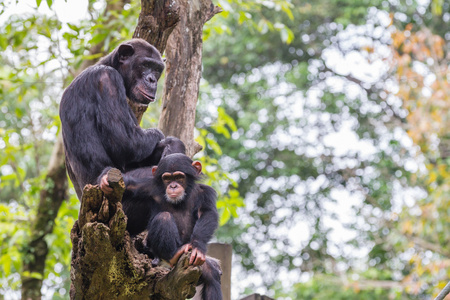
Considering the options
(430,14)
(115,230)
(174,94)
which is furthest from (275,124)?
(115,230)

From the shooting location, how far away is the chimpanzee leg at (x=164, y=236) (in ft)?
11.8

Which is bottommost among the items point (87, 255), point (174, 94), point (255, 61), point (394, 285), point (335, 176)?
point (87, 255)

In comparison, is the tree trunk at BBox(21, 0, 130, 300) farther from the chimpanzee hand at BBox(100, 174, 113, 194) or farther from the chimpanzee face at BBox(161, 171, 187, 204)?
the chimpanzee hand at BBox(100, 174, 113, 194)

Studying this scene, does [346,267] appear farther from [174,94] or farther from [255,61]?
[174,94]

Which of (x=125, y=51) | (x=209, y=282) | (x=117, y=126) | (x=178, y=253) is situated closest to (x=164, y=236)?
(x=178, y=253)

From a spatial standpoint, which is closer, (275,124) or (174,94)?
(174,94)

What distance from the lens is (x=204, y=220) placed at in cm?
381

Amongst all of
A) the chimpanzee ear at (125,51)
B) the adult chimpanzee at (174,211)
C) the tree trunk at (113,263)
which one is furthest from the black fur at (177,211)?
the chimpanzee ear at (125,51)

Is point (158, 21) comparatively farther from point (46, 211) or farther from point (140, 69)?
point (46, 211)

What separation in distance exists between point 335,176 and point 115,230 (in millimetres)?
13811

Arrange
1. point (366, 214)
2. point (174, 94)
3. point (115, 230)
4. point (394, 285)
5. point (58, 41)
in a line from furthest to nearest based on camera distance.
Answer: point (366, 214) < point (394, 285) < point (58, 41) < point (174, 94) < point (115, 230)

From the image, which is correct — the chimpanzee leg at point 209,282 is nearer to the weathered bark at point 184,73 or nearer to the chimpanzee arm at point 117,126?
the chimpanzee arm at point 117,126

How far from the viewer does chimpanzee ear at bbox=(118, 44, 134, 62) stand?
4.35 meters

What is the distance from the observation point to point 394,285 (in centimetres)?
1250
